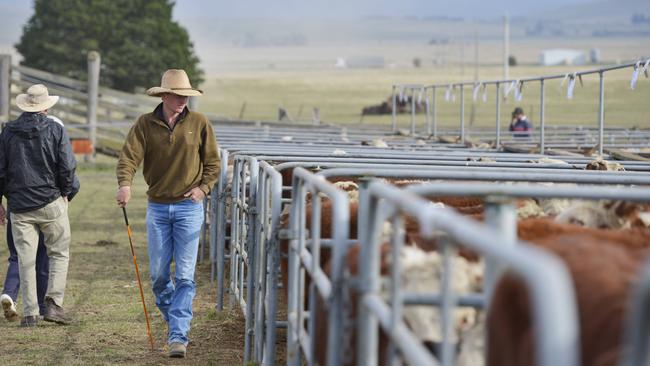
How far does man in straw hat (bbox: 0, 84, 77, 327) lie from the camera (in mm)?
8062

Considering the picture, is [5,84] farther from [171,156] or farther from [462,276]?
[462,276]

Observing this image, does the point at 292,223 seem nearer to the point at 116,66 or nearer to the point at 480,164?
the point at 480,164

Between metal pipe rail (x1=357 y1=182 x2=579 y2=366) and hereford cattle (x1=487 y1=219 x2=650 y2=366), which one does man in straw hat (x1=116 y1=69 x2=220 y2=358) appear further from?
hereford cattle (x1=487 y1=219 x2=650 y2=366)

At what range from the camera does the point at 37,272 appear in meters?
8.48

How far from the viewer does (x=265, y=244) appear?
21.2 feet

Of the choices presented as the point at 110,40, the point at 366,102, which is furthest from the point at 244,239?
the point at 366,102

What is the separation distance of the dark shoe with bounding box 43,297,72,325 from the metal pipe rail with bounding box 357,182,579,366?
4076 mm

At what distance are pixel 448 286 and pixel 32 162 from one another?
18.8 feet

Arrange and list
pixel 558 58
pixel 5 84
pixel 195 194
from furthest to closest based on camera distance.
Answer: pixel 558 58, pixel 5 84, pixel 195 194

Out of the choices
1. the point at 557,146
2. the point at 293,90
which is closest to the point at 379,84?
A: the point at 293,90

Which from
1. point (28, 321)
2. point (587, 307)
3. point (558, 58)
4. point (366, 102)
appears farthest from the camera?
point (558, 58)

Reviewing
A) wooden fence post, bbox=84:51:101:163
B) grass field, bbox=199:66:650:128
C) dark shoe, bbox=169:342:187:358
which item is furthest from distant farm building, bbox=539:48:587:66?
dark shoe, bbox=169:342:187:358

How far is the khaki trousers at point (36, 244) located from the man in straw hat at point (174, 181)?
0.97 metres

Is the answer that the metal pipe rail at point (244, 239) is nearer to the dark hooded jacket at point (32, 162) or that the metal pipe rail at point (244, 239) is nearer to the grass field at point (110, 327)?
the grass field at point (110, 327)
